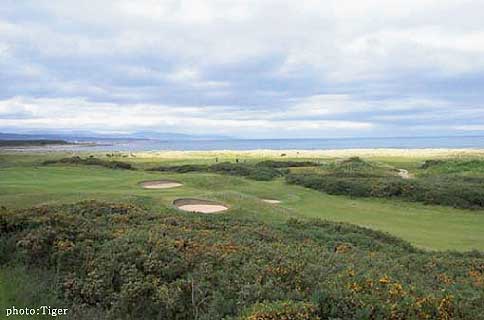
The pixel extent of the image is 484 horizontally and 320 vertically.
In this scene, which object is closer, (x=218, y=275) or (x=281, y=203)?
(x=218, y=275)

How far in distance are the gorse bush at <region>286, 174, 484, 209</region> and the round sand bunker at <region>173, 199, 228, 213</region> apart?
10794 millimetres

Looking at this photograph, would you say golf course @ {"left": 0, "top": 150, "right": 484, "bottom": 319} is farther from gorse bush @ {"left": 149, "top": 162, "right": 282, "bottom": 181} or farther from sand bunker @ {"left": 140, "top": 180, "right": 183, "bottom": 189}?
gorse bush @ {"left": 149, "top": 162, "right": 282, "bottom": 181}

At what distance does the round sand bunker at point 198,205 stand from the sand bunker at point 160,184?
6221mm

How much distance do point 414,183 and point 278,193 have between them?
852 cm

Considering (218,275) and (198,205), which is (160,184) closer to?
(198,205)

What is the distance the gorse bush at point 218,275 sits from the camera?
604 cm

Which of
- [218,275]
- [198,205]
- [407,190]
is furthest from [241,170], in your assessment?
[218,275]

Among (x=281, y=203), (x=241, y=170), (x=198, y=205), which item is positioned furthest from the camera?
(x=241, y=170)

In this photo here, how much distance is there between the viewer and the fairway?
20.8 metres

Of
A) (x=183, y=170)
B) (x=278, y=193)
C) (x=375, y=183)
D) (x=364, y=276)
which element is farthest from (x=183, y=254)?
(x=183, y=170)

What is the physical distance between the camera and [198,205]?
24.5m

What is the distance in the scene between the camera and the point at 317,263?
8258mm

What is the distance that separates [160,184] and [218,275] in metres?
25.0

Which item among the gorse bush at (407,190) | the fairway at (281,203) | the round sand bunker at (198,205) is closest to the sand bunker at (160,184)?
the fairway at (281,203)
